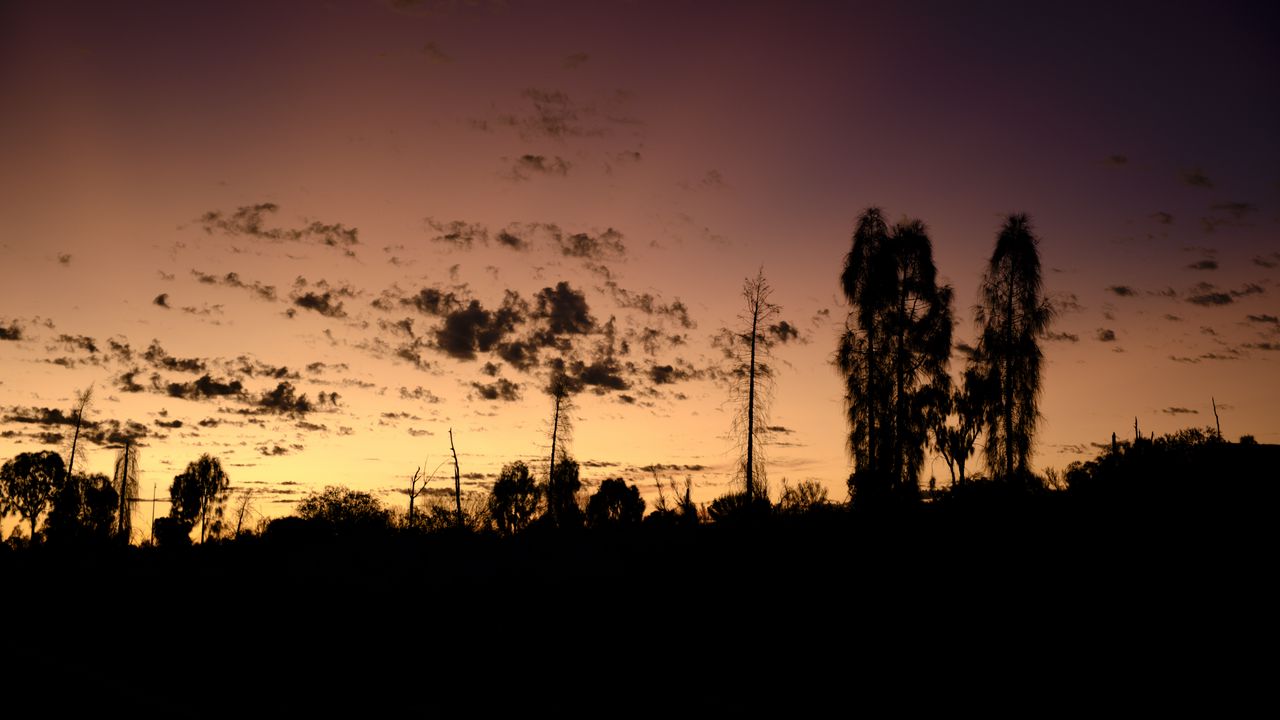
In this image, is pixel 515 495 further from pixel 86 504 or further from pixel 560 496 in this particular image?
pixel 86 504

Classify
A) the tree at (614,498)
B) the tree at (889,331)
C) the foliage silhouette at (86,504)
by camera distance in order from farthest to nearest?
1. the tree at (614,498)
2. the foliage silhouette at (86,504)
3. the tree at (889,331)

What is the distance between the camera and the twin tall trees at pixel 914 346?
29031 millimetres

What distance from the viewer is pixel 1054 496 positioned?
19.5 meters

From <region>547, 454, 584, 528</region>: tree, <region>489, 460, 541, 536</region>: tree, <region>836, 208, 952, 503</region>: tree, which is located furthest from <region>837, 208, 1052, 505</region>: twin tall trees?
<region>489, 460, 541, 536</region>: tree

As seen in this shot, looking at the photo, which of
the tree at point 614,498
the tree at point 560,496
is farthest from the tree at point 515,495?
the tree at point 560,496

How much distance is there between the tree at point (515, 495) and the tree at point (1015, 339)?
56797 mm

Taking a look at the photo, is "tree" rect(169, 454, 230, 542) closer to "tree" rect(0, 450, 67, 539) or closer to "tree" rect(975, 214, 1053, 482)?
"tree" rect(0, 450, 67, 539)

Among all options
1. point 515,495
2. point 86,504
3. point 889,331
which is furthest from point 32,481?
point 889,331

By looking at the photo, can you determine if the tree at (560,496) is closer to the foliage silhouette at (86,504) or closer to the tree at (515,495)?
the tree at (515,495)

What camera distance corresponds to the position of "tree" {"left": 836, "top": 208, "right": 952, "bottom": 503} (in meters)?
28.9

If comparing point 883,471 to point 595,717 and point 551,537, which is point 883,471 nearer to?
point 551,537

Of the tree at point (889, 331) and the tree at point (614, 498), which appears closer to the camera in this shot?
the tree at point (889, 331)

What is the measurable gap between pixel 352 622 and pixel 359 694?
5537 millimetres

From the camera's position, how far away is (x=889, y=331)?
2938 cm
